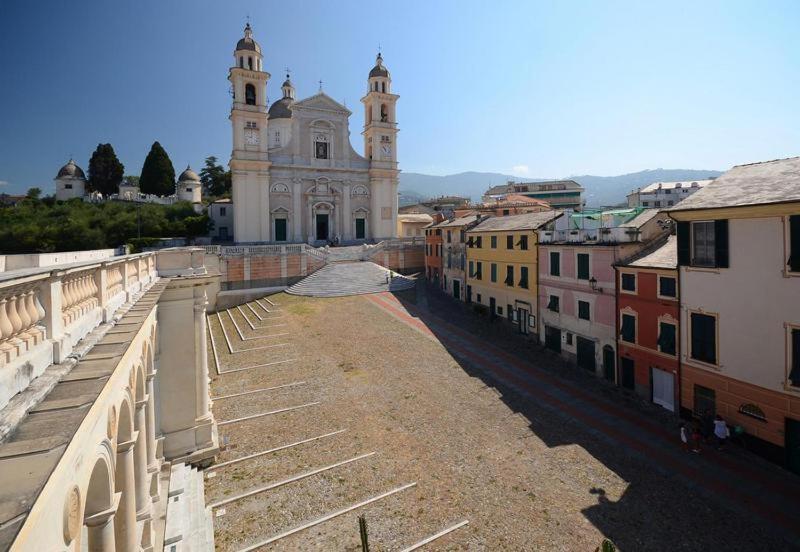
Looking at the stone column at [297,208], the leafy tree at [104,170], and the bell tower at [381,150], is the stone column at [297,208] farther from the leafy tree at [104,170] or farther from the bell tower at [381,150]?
the leafy tree at [104,170]

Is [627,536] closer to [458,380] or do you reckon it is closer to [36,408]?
[458,380]

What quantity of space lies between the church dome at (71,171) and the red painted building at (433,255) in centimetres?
6296

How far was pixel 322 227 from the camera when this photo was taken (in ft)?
178

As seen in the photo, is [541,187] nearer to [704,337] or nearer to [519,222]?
[519,222]

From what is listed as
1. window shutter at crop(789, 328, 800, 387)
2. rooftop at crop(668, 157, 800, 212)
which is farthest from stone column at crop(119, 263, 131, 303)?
window shutter at crop(789, 328, 800, 387)

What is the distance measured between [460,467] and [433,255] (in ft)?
109

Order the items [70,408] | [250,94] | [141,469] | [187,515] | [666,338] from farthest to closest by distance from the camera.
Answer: [250,94], [666,338], [187,515], [141,469], [70,408]

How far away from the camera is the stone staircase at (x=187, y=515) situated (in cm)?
1090

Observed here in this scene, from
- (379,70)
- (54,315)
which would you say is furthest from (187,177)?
(54,315)

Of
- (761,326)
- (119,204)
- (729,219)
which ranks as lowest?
(761,326)

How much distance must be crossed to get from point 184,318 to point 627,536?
15.2m

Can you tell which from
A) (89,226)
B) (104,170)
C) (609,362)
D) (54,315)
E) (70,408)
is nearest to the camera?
(70,408)

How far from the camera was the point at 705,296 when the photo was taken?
1783 cm

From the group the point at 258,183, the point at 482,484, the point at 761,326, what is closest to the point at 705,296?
the point at 761,326
